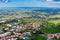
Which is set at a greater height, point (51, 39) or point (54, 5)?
point (54, 5)

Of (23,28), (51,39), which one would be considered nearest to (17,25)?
(23,28)

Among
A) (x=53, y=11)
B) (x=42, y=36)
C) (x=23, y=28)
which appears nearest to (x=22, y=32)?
(x=23, y=28)

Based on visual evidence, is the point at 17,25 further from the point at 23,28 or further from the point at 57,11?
the point at 57,11

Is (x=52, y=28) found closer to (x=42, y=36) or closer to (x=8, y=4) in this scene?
(x=42, y=36)

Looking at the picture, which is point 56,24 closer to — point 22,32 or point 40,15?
point 40,15

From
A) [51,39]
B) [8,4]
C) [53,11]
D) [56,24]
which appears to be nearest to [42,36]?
[51,39]

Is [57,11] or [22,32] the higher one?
[57,11]

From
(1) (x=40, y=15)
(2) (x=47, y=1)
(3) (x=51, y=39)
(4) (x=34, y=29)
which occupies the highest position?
(2) (x=47, y=1)

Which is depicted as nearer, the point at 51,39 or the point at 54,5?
the point at 51,39
